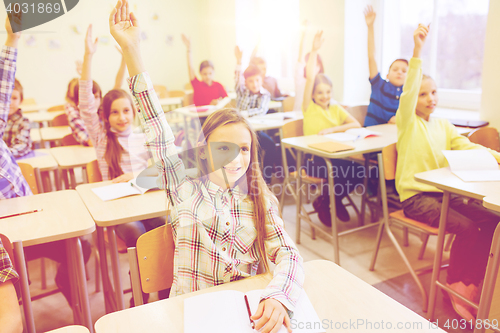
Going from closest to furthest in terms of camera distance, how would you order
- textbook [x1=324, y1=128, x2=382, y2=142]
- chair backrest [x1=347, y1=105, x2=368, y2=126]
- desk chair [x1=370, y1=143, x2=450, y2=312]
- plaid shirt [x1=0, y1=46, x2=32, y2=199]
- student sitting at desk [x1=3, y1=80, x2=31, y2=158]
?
1. plaid shirt [x1=0, y1=46, x2=32, y2=199]
2. desk chair [x1=370, y1=143, x2=450, y2=312]
3. textbook [x1=324, y1=128, x2=382, y2=142]
4. student sitting at desk [x1=3, y1=80, x2=31, y2=158]
5. chair backrest [x1=347, y1=105, x2=368, y2=126]

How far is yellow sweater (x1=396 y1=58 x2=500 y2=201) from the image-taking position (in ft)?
6.10

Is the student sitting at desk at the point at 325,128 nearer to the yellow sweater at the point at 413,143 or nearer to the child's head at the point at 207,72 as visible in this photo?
the yellow sweater at the point at 413,143

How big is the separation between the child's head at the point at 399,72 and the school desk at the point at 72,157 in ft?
6.97

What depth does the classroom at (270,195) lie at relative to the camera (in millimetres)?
878

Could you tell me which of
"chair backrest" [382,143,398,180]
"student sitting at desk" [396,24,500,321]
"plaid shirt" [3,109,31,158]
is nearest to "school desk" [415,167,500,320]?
"student sitting at desk" [396,24,500,321]

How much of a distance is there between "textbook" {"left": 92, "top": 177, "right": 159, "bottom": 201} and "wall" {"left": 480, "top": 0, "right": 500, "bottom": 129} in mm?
2197

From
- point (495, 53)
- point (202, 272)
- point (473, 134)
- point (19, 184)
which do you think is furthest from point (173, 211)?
point (495, 53)

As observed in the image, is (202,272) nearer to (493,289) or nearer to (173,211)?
(173,211)

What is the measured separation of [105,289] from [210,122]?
1.00 metres

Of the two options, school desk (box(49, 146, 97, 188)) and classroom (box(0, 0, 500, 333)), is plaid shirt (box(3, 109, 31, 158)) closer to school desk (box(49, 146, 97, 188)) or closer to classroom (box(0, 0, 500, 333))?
classroom (box(0, 0, 500, 333))

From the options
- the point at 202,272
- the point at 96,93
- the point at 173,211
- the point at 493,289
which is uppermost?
the point at 96,93

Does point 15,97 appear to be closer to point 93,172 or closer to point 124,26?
point 93,172

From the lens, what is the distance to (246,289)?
2.88 feet

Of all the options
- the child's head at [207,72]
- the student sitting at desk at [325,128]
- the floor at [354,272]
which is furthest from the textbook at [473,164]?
the child's head at [207,72]
